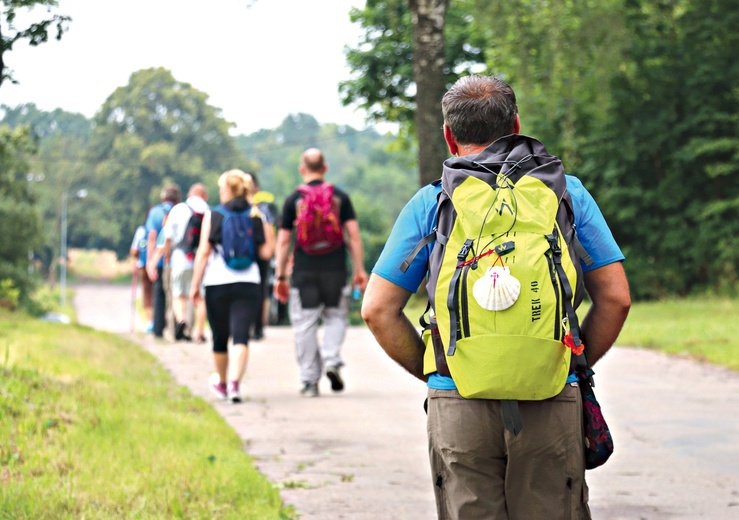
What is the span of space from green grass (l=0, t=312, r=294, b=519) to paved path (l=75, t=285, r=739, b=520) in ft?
0.95

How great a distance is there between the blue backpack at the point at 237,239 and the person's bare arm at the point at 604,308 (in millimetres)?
6310

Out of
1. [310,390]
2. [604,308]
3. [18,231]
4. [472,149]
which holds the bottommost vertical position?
[310,390]

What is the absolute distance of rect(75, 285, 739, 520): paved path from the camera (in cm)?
611

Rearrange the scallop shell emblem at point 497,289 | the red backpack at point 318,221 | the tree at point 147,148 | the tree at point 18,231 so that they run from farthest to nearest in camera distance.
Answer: the tree at point 147,148, the tree at point 18,231, the red backpack at point 318,221, the scallop shell emblem at point 497,289

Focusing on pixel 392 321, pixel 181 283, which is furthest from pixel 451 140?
pixel 181 283

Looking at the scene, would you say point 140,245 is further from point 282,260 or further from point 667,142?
point 667,142

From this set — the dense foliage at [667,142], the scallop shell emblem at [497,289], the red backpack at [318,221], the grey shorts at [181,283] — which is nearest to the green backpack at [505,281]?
the scallop shell emblem at [497,289]

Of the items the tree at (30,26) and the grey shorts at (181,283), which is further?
the grey shorts at (181,283)

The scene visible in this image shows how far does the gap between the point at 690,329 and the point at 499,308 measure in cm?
1333

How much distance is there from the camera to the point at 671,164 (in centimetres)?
2748

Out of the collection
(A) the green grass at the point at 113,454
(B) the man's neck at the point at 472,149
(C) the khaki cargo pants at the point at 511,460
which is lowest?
(A) the green grass at the point at 113,454

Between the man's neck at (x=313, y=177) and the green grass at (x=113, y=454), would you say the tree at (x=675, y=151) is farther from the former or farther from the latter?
the green grass at (x=113, y=454)

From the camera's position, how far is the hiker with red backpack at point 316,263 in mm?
10008

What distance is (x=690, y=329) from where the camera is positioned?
1602cm
